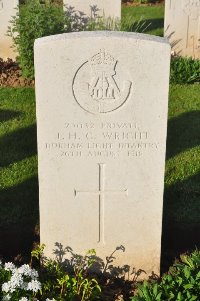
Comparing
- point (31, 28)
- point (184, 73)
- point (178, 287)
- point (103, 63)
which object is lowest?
point (178, 287)

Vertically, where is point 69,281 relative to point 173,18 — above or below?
below

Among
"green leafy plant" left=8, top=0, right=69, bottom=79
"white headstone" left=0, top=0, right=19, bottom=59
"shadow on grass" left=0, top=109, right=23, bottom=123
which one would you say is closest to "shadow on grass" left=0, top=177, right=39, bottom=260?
"shadow on grass" left=0, top=109, right=23, bottom=123

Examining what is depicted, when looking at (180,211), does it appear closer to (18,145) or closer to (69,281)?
(69,281)

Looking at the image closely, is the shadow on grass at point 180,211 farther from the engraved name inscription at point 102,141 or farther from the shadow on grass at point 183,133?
the engraved name inscription at point 102,141

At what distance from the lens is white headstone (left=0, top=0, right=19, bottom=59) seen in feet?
30.9

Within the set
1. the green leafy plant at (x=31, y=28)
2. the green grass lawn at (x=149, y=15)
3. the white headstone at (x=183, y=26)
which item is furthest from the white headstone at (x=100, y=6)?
the green grass lawn at (x=149, y=15)

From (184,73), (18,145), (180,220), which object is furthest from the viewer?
(184,73)

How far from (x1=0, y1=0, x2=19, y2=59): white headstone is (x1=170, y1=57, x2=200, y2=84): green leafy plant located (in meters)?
2.71

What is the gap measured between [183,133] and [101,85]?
3.59 m

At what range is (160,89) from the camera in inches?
162

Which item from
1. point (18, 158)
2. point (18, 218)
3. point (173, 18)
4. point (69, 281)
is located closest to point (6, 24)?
point (173, 18)

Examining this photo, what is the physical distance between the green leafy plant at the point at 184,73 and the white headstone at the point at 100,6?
132 centimetres

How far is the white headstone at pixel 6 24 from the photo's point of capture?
30.9 feet

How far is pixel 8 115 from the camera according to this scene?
26.1 ft
